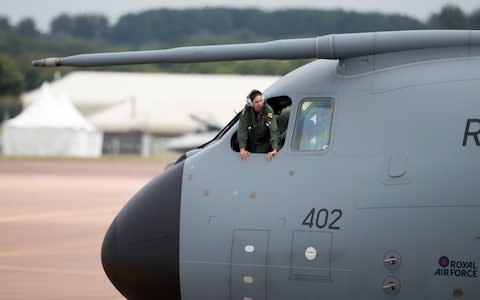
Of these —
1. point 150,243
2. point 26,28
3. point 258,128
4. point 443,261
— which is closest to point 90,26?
point 26,28

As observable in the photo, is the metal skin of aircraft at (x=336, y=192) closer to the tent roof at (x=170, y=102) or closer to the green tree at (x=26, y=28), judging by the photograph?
the tent roof at (x=170, y=102)

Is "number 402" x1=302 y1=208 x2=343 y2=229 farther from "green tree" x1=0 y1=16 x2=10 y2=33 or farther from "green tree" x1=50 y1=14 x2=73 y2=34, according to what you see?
"green tree" x1=50 y1=14 x2=73 y2=34

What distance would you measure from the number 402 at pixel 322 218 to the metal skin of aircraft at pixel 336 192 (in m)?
0.02

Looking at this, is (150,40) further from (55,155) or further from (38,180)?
(38,180)

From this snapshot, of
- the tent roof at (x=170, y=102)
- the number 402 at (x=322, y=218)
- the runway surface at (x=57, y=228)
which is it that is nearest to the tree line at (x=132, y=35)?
the tent roof at (x=170, y=102)

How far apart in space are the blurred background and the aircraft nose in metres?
4.30

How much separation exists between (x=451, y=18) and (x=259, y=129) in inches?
300

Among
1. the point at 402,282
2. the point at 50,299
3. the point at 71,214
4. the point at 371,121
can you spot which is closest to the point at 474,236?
the point at 402,282

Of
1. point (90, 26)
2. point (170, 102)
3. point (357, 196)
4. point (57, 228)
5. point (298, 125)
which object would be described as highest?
point (90, 26)

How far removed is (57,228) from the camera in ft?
97.2

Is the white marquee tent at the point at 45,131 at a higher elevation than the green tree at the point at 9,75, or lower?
lower

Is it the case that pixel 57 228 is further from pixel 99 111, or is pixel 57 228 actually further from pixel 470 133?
pixel 99 111

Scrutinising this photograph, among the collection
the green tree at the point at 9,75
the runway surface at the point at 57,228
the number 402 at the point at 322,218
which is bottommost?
the runway surface at the point at 57,228

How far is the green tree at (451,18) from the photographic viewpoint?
732 inches
